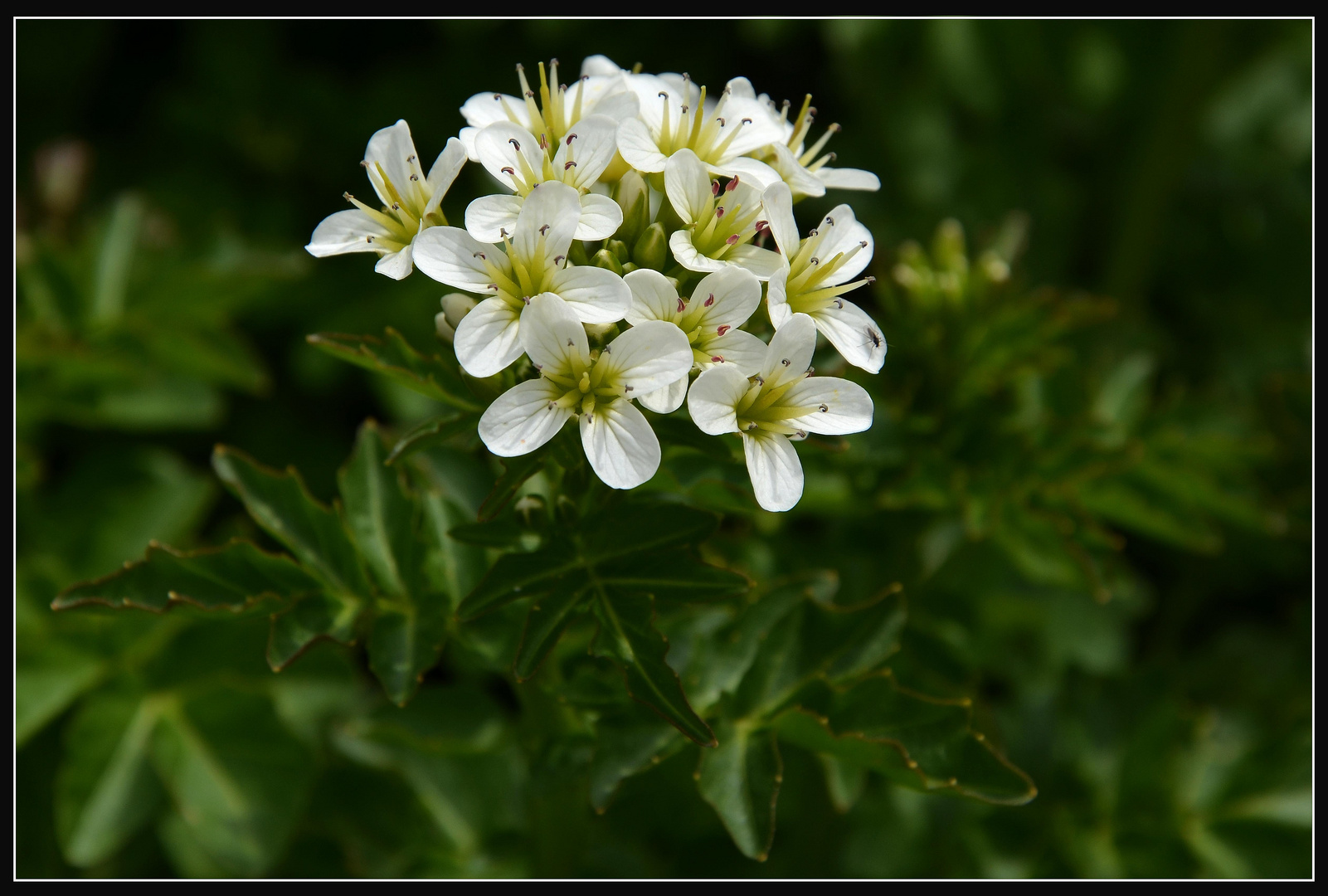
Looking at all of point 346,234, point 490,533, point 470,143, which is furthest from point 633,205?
point 490,533

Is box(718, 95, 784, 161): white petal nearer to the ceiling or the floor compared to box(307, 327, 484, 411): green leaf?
nearer to the ceiling

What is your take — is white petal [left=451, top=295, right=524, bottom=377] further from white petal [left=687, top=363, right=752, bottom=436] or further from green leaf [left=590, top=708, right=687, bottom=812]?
green leaf [left=590, top=708, right=687, bottom=812]

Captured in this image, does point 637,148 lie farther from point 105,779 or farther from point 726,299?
point 105,779

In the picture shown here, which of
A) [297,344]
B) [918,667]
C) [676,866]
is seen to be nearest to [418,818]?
[676,866]

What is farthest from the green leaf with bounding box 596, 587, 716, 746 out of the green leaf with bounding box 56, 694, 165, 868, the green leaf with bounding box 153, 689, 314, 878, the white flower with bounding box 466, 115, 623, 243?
the green leaf with bounding box 56, 694, 165, 868

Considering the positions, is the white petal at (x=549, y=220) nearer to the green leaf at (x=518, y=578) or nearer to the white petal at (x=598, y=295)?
the white petal at (x=598, y=295)

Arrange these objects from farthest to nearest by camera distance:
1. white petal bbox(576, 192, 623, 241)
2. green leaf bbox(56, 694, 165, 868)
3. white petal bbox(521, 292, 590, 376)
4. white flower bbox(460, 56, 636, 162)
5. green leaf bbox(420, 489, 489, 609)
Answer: green leaf bbox(56, 694, 165, 868)
green leaf bbox(420, 489, 489, 609)
white flower bbox(460, 56, 636, 162)
white petal bbox(576, 192, 623, 241)
white petal bbox(521, 292, 590, 376)

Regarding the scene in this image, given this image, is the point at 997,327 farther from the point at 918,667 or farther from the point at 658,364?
the point at 658,364
